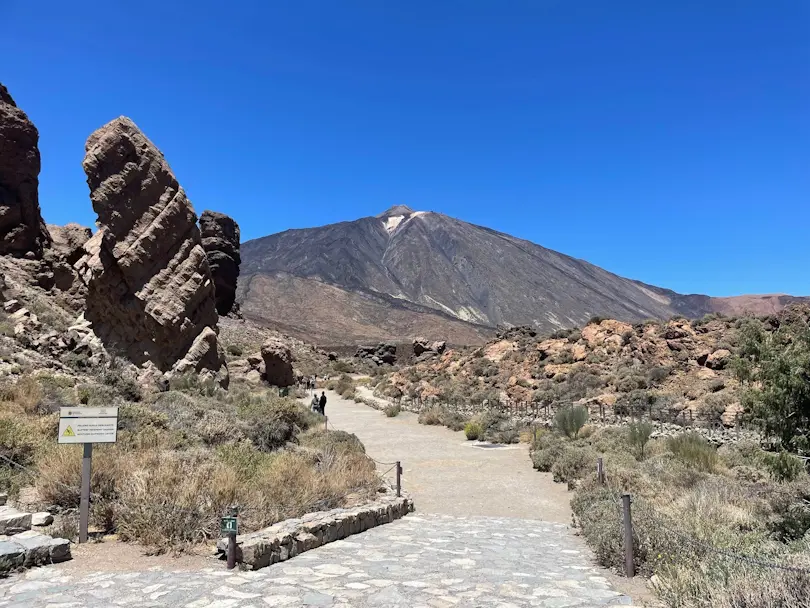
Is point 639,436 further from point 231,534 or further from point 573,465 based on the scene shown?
point 231,534

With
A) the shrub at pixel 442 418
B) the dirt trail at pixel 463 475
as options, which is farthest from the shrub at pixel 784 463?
the shrub at pixel 442 418

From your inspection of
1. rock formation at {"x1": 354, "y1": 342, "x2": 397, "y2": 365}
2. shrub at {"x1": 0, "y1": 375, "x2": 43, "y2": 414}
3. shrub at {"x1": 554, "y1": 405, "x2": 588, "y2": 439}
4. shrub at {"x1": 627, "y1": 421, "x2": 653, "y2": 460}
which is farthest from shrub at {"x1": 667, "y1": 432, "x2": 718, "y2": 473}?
rock formation at {"x1": 354, "y1": 342, "x2": 397, "y2": 365}

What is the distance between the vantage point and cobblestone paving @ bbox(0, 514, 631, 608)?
4219 millimetres

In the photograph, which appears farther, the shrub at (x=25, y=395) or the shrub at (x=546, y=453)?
the shrub at (x=546, y=453)

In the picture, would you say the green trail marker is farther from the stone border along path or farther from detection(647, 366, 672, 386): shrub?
detection(647, 366, 672, 386): shrub

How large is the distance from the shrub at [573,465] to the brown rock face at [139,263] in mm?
11674

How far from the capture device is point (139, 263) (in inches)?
674

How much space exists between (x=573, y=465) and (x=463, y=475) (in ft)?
8.27

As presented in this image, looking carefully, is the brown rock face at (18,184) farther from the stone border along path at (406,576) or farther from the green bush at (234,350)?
the stone border along path at (406,576)

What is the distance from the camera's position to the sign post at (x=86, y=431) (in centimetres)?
573

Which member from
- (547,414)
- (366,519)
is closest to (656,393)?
(547,414)

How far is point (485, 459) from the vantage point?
49.6ft

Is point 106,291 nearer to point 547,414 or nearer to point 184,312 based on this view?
point 184,312

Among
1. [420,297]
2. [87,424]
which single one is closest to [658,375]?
[87,424]
